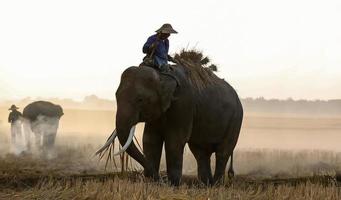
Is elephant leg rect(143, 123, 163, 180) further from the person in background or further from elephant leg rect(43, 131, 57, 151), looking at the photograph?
the person in background

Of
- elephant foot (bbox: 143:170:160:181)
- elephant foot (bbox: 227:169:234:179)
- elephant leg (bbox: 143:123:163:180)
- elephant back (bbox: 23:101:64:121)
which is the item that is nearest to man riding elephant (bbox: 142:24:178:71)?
elephant leg (bbox: 143:123:163:180)

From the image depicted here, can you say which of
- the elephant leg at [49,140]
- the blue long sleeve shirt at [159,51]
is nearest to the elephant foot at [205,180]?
the blue long sleeve shirt at [159,51]

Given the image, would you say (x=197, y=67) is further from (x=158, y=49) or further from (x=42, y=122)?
(x=42, y=122)

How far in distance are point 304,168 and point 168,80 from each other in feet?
47.1

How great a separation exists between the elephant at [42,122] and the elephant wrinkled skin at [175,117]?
53.0 ft

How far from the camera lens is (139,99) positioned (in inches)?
477

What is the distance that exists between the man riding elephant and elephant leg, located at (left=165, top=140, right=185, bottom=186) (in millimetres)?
1484

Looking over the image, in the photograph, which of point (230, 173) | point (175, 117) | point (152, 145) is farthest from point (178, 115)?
point (230, 173)

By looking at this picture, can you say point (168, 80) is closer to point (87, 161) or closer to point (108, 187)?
point (108, 187)

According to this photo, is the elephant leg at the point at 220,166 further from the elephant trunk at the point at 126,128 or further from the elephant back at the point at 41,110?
the elephant back at the point at 41,110

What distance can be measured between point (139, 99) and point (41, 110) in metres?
19.8

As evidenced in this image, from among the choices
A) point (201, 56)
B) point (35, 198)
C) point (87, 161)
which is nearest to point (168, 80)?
point (201, 56)

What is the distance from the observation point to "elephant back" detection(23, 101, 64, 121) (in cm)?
3094

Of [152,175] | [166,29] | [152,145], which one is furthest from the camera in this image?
[152,145]
